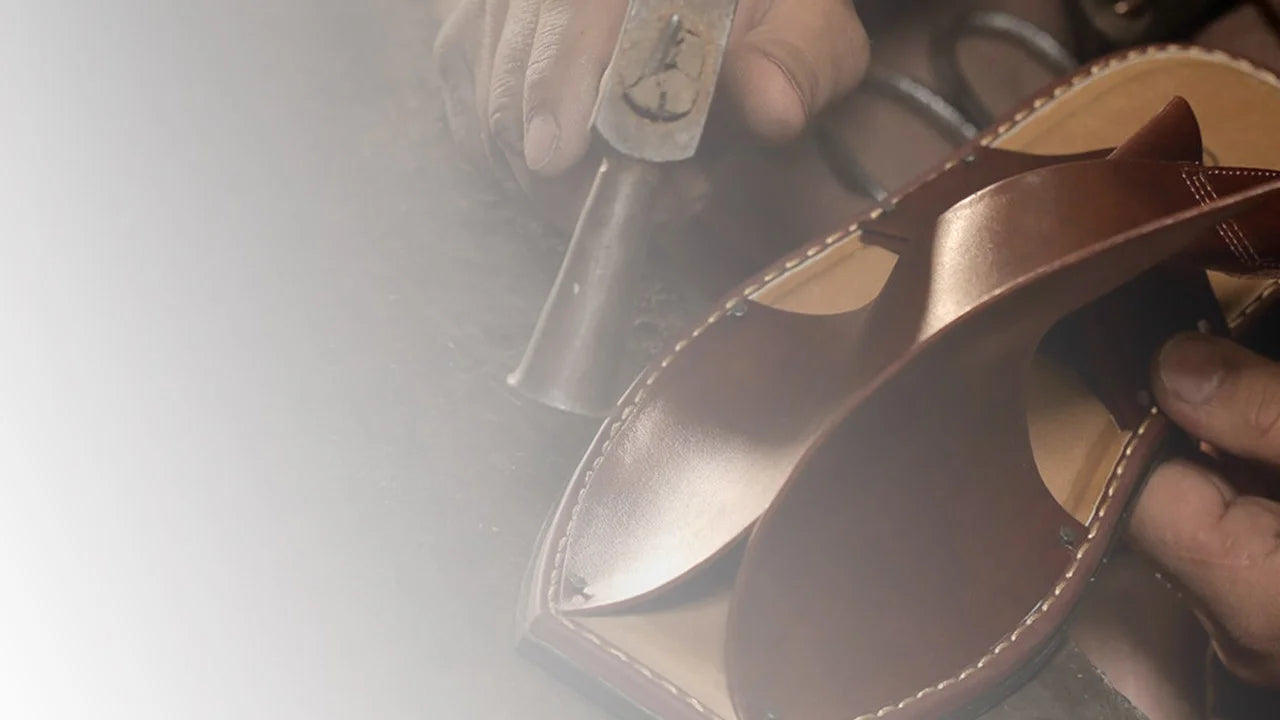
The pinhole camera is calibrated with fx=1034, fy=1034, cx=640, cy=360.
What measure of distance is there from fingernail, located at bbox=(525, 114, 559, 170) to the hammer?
2 centimetres

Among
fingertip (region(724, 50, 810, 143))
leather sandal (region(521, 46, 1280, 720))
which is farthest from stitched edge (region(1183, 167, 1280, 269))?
fingertip (region(724, 50, 810, 143))

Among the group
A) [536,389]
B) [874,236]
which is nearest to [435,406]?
[536,389]

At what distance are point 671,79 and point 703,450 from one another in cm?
11

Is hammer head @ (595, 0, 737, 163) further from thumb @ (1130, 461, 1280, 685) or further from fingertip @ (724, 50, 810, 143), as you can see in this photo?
thumb @ (1130, 461, 1280, 685)

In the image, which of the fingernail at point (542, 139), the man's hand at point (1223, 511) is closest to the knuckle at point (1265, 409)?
the man's hand at point (1223, 511)

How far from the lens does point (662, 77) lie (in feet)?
0.95

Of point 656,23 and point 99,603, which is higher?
point 656,23

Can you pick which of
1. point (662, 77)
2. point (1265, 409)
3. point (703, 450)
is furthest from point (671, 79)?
point (1265, 409)

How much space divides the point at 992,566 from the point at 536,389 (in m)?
0.15

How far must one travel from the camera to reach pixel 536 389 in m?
0.32

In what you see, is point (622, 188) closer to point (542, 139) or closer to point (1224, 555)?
point (542, 139)

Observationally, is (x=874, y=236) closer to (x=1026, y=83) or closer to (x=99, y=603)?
(x=1026, y=83)

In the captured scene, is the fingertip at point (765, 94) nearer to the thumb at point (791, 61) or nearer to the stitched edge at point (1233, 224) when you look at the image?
the thumb at point (791, 61)

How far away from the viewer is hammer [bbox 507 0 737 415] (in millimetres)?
290
